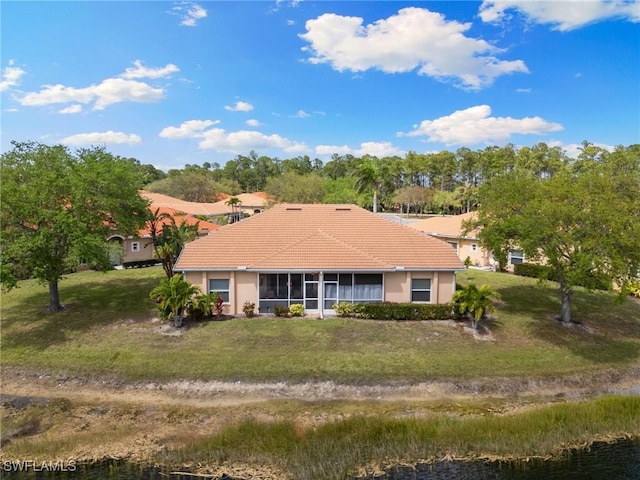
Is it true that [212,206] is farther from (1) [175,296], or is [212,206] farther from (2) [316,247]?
(1) [175,296]

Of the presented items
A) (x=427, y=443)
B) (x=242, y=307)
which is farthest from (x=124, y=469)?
(x=242, y=307)

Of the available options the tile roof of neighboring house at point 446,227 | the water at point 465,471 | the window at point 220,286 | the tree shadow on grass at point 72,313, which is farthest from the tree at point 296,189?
the water at point 465,471

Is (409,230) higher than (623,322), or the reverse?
(409,230)

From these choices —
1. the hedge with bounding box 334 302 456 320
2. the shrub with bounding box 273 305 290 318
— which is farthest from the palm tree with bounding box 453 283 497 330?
the shrub with bounding box 273 305 290 318

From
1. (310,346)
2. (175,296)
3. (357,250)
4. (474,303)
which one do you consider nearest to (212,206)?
(357,250)

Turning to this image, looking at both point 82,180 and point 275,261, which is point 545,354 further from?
point 82,180

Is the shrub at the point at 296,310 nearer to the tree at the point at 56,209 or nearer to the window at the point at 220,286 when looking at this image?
the window at the point at 220,286

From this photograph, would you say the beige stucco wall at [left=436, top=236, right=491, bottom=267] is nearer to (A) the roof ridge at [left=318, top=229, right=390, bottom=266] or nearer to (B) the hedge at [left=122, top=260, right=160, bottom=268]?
(A) the roof ridge at [left=318, top=229, right=390, bottom=266]
